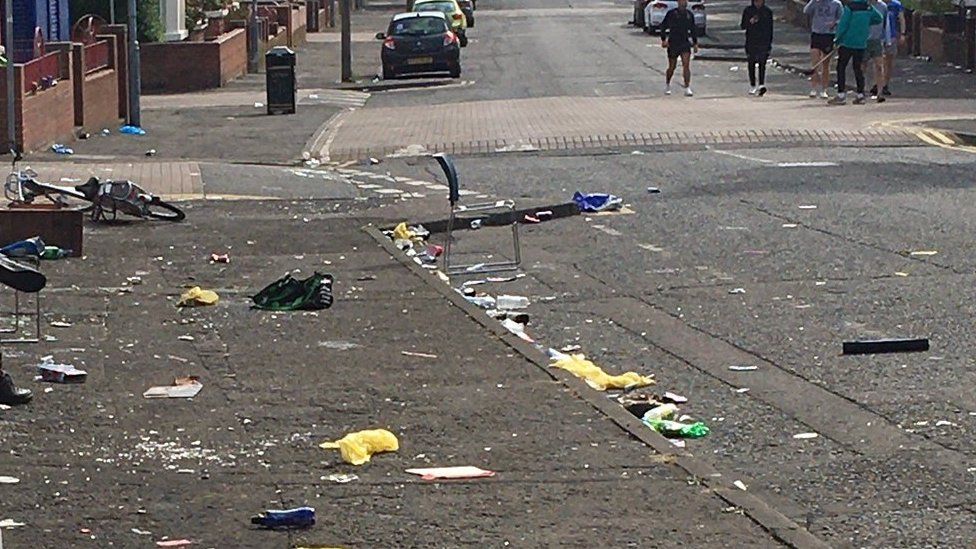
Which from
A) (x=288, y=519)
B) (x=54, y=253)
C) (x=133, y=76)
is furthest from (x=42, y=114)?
(x=288, y=519)

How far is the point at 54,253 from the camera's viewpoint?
14422 mm

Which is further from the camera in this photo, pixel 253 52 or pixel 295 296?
pixel 253 52

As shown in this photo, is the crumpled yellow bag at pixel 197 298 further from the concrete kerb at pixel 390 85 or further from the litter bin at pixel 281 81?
the concrete kerb at pixel 390 85

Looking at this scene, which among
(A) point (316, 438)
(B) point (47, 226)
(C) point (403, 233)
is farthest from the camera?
(C) point (403, 233)

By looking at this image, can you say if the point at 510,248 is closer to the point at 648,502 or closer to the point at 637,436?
the point at 637,436

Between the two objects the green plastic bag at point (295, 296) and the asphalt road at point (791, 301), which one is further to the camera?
the green plastic bag at point (295, 296)

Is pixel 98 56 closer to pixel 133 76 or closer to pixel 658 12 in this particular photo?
pixel 133 76

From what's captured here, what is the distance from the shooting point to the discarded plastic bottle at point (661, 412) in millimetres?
9159

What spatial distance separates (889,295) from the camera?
503 inches

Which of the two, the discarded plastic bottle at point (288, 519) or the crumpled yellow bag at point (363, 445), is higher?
the discarded plastic bottle at point (288, 519)

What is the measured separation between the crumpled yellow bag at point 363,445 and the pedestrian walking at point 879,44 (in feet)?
73.0

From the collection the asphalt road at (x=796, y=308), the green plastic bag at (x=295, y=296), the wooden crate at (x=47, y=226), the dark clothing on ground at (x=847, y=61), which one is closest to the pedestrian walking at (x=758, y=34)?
the dark clothing on ground at (x=847, y=61)

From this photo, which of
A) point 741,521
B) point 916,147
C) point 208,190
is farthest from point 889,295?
point 916,147

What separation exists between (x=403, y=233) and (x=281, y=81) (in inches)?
604
